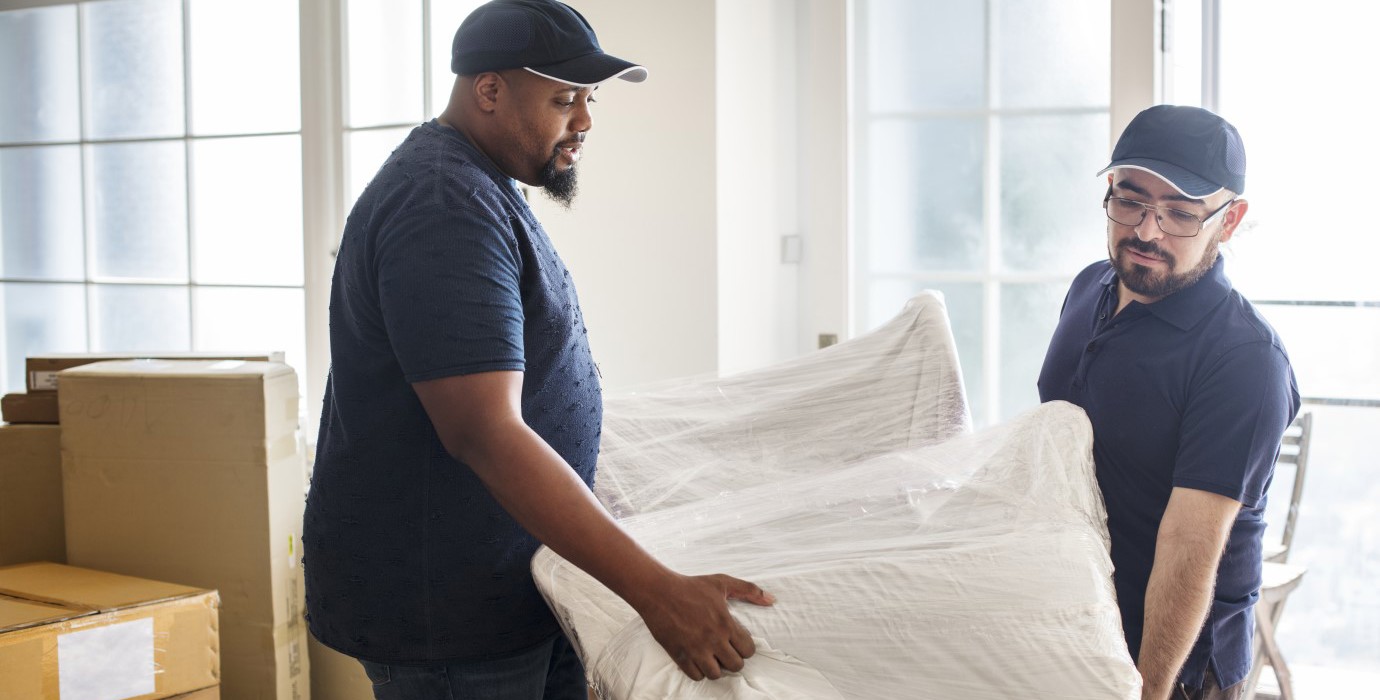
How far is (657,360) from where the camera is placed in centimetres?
241

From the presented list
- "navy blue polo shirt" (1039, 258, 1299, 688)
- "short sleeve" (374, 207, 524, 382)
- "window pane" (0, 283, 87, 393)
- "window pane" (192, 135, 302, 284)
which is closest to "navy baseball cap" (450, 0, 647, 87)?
"short sleeve" (374, 207, 524, 382)

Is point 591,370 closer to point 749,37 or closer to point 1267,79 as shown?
point 749,37

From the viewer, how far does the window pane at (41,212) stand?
3305 mm

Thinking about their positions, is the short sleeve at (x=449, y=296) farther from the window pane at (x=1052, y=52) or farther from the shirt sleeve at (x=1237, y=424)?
the window pane at (x=1052, y=52)

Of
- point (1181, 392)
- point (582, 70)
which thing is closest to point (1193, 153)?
point (1181, 392)

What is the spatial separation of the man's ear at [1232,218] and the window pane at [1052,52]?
1.03 meters

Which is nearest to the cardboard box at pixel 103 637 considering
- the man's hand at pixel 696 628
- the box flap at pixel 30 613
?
the box flap at pixel 30 613

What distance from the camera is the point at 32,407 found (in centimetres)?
223

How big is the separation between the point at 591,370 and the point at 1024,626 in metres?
0.52

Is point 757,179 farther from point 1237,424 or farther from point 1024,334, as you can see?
point 1237,424

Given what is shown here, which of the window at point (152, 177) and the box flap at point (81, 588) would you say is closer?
the box flap at point (81, 588)

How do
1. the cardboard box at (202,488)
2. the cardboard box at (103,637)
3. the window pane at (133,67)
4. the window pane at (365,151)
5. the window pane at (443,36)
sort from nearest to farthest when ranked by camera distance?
1. the cardboard box at (103,637)
2. the cardboard box at (202,488)
3. the window pane at (443,36)
4. the window pane at (365,151)
5. the window pane at (133,67)

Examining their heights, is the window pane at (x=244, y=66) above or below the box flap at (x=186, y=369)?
above

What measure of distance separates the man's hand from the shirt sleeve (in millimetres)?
564
